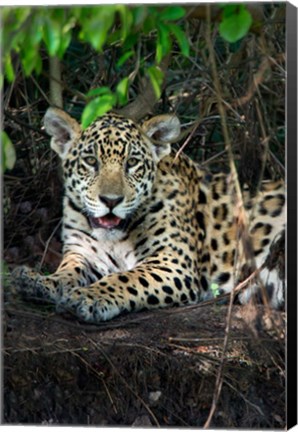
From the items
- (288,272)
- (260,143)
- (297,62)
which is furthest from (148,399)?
(297,62)

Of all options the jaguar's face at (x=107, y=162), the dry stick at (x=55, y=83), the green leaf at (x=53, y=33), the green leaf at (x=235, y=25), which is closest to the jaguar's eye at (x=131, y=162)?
the jaguar's face at (x=107, y=162)

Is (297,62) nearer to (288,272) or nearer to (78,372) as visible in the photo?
(288,272)

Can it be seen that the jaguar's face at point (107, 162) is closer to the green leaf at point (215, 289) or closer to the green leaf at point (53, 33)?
the green leaf at point (215, 289)

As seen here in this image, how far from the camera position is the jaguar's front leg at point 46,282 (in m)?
7.64

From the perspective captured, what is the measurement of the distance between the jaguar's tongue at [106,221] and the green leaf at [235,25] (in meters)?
1.78

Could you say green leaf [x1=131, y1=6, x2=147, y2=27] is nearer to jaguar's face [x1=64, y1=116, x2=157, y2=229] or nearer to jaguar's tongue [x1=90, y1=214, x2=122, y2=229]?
jaguar's face [x1=64, y1=116, x2=157, y2=229]

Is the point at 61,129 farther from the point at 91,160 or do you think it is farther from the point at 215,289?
the point at 215,289

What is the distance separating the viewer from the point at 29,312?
24.9 ft

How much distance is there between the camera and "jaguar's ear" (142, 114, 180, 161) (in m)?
7.67

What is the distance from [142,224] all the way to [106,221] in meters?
0.28

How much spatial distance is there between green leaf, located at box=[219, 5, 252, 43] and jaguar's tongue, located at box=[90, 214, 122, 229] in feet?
5.83

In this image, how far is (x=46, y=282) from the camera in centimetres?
770

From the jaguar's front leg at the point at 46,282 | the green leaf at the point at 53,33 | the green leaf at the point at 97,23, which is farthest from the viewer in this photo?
the jaguar's front leg at the point at 46,282

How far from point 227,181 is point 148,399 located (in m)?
1.52
